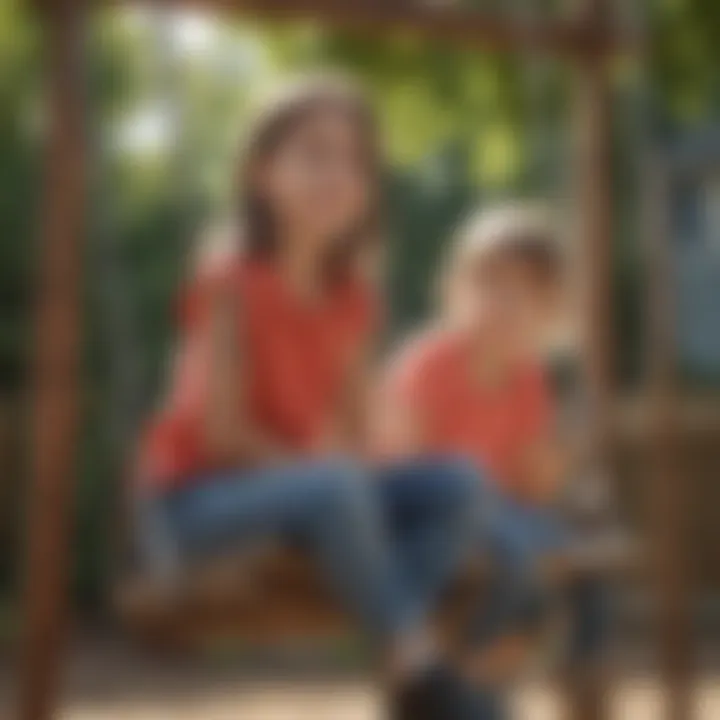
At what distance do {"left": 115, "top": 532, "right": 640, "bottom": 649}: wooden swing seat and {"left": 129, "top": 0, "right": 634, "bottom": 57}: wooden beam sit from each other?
1.32 feet

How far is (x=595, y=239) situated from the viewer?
150 cm

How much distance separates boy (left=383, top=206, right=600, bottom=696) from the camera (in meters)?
1.35

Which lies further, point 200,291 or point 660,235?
point 660,235

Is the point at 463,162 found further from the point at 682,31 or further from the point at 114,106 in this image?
the point at 682,31

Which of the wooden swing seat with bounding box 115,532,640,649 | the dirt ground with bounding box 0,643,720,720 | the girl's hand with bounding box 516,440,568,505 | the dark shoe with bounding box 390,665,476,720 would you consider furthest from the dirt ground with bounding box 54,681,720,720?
the wooden swing seat with bounding box 115,532,640,649

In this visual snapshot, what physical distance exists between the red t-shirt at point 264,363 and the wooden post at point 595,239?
0.24m

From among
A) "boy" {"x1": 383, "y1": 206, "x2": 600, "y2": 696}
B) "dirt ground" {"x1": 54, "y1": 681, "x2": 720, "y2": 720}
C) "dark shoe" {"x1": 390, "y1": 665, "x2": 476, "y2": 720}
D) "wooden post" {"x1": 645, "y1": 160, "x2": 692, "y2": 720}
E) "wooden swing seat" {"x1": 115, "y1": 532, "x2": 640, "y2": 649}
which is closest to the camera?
"wooden swing seat" {"x1": 115, "y1": 532, "x2": 640, "y2": 649}

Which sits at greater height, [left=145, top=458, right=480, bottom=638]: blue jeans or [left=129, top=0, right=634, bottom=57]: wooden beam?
[left=129, top=0, right=634, bottom=57]: wooden beam

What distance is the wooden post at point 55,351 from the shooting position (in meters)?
1.28

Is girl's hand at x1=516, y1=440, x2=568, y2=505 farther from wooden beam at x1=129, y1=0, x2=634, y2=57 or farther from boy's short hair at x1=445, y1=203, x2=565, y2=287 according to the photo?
wooden beam at x1=129, y1=0, x2=634, y2=57

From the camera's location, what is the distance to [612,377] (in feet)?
4.95

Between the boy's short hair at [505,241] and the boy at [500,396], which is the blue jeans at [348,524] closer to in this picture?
the boy at [500,396]

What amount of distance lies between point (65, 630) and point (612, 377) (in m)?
0.49

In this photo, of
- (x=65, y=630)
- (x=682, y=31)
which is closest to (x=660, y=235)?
(x=65, y=630)
